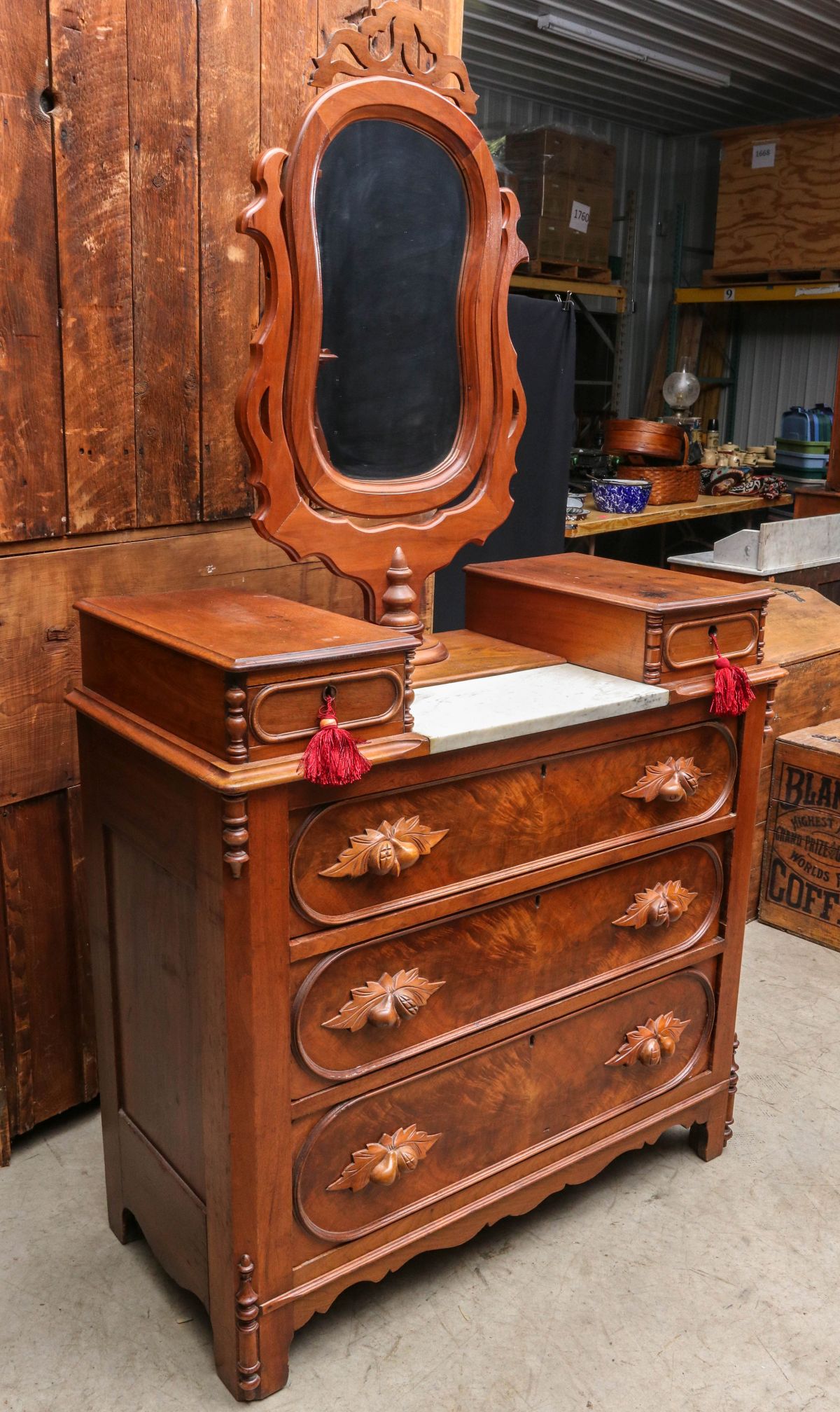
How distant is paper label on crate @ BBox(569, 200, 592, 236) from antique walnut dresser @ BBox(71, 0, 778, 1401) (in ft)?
17.2

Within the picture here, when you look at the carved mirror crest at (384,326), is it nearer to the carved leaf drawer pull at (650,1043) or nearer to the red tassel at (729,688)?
the red tassel at (729,688)

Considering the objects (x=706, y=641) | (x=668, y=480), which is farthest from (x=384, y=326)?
(x=668, y=480)

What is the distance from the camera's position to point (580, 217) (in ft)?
23.2

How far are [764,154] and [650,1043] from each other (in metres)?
7.00

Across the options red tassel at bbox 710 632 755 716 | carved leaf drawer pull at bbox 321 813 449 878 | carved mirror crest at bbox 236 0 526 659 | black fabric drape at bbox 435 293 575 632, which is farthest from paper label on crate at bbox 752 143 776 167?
carved leaf drawer pull at bbox 321 813 449 878

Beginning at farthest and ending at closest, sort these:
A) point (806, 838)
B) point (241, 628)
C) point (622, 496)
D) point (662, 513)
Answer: point (662, 513) → point (622, 496) → point (806, 838) → point (241, 628)

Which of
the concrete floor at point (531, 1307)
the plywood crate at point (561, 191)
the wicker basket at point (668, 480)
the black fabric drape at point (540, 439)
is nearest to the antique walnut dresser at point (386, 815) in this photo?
the concrete floor at point (531, 1307)

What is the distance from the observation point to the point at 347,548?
210cm

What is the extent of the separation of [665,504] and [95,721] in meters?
5.25

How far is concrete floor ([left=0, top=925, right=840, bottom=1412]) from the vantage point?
1.93 m

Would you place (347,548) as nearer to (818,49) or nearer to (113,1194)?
(113,1194)

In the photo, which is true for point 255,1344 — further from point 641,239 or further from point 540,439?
point 641,239

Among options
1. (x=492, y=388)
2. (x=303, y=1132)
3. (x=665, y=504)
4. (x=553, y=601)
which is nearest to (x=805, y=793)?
(x=553, y=601)

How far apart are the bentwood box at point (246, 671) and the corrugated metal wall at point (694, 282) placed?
299 inches
